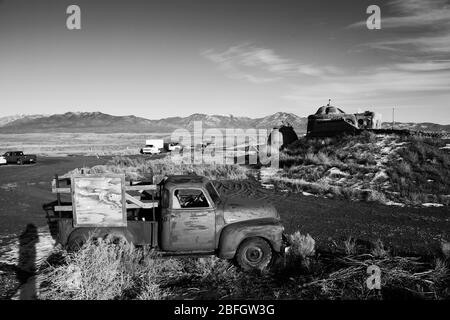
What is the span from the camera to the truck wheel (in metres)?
7.21

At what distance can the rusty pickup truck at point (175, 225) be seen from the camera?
714cm

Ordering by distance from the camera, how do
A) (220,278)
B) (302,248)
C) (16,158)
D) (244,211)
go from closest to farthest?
1. (220,278)
2. (244,211)
3. (302,248)
4. (16,158)

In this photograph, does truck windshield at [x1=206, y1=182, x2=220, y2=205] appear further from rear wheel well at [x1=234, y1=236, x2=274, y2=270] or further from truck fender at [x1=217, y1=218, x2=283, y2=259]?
rear wheel well at [x1=234, y1=236, x2=274, y2=270]

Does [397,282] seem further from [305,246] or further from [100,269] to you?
[100,269]

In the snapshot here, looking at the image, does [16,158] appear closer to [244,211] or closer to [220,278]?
[244,211]

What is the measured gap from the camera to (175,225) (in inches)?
280

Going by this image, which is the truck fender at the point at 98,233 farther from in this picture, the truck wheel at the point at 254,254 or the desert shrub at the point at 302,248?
the desert shrub at the point at 302,248

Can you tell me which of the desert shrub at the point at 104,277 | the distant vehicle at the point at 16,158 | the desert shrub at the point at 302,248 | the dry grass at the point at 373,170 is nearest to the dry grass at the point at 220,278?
the desert shrub at the point at 104,277

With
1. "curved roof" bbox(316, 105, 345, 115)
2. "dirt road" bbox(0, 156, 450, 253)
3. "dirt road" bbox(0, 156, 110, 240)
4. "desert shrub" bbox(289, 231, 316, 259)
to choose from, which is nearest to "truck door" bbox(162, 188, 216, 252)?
"desert shrub" bbox(289, 231, 316, 259)

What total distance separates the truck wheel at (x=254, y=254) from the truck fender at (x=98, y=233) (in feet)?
7.76

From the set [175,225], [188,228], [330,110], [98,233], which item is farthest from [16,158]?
[330,110]

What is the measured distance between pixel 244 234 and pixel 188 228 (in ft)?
3.88
